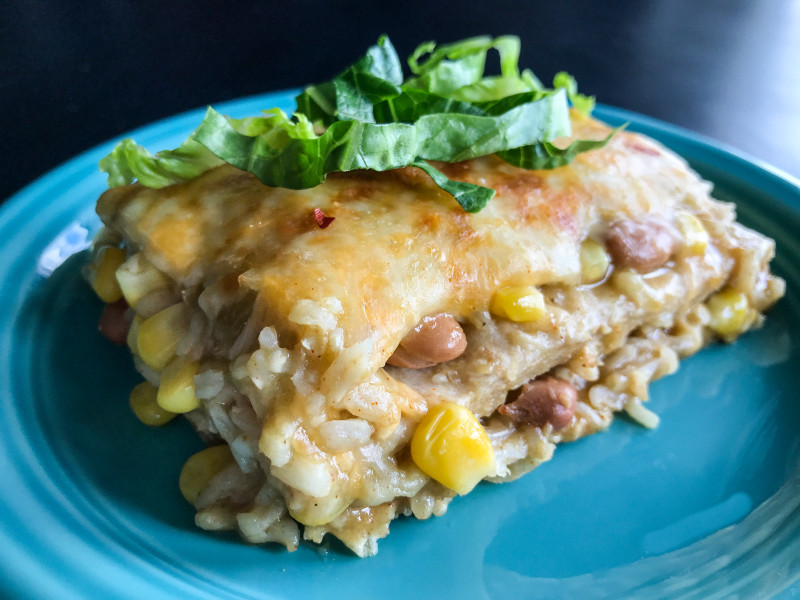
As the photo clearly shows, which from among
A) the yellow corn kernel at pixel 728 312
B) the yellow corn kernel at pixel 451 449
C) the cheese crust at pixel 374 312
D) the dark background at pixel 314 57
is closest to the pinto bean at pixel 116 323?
the cheese crust at pixel 374 312

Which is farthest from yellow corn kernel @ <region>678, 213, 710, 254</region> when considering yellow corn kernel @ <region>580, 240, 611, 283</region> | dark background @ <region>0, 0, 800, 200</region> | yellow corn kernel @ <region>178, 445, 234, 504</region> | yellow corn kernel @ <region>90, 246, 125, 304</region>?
dark background @ <region>0, 0, 800, 200</region>

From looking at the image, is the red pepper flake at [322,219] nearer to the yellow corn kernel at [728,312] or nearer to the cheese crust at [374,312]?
the cheese crust at [374,312]

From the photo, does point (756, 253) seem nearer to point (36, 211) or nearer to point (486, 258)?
point (486, 258)

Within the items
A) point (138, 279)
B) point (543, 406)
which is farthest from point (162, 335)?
point (543, 406)

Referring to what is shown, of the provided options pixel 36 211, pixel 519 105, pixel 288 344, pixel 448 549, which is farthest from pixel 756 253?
pixel 36 211

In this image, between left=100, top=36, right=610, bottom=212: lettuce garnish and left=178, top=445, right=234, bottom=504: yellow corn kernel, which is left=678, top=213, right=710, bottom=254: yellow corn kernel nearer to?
left=100, top=36, right=610, bottom=212: lettuce garnish
